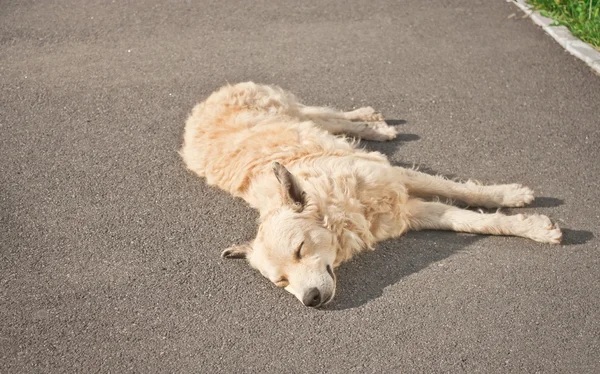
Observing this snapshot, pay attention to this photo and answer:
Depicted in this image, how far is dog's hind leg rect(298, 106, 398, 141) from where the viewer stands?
6.59 metres

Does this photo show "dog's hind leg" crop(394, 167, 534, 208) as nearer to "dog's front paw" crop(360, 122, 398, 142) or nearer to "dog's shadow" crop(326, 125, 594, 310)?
"dog's shadow" crop(326, 125, 594, 310)

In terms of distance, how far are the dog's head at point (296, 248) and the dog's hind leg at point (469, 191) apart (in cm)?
108

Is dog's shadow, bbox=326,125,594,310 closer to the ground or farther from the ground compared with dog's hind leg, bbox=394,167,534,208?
closer to the ground

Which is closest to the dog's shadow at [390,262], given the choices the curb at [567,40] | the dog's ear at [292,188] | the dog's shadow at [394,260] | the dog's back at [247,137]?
the dog's shadow at [394,260]

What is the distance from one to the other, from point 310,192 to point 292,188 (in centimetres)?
26

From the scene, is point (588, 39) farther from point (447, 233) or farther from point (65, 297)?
point (65, 297)

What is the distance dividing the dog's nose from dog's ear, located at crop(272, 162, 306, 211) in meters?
0.65

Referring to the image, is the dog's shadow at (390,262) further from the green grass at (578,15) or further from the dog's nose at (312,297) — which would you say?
the green grass at (578,15)

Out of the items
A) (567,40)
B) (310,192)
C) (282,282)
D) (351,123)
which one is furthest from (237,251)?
(567,40)

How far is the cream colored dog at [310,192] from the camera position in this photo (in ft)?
15.5

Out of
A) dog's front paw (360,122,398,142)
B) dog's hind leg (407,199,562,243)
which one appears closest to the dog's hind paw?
dog's front paw (360,122,398,142)

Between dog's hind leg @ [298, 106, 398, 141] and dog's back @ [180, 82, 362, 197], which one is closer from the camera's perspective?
dog's back @ [180, 82, 362, 197]

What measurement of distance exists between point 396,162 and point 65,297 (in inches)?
129

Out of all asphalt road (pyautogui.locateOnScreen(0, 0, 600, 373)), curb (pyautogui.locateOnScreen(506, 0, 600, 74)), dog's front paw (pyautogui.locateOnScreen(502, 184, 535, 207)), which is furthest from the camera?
curb (pyautogui.locateOnScreen(506, 0, 600, 74))
